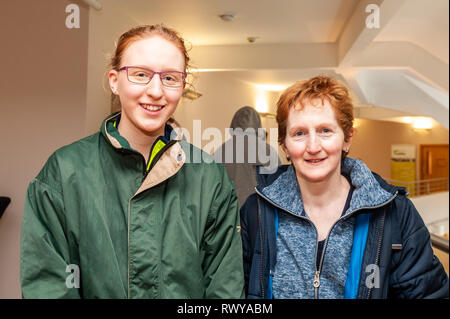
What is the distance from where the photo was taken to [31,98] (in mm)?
2375

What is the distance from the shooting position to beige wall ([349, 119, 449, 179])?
6.40 ft

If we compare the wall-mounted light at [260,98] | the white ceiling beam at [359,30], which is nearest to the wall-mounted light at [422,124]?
the white ceiling beam at [359,30]

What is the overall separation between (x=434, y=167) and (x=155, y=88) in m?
8.54

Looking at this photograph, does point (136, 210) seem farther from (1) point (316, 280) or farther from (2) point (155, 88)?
(1) point (316, 280)

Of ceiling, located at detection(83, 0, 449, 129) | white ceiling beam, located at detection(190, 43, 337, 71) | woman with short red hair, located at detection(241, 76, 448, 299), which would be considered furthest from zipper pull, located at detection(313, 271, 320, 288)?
white ceiling beam, located at detection(190, 43, 337, 71)

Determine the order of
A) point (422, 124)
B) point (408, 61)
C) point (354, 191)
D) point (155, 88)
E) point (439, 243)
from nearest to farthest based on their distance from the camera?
point (155, 88), point (354, 191), point (439, 243), point (408, 61), point (422, 124)

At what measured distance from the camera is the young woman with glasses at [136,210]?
861 mm

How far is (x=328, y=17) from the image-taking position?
9.61 ft

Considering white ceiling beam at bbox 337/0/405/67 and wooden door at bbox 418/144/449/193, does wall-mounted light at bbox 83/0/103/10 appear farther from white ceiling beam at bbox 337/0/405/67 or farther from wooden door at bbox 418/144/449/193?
wooden door at bbox 418/144/449/193

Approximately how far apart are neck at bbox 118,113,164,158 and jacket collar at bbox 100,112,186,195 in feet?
0.13

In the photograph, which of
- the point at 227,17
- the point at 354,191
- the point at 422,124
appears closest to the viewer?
the point at 354,191

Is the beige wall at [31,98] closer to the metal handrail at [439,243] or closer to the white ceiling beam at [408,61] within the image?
the metal handrail at [439,243]

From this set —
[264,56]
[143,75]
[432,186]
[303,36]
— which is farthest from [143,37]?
[432,186]
